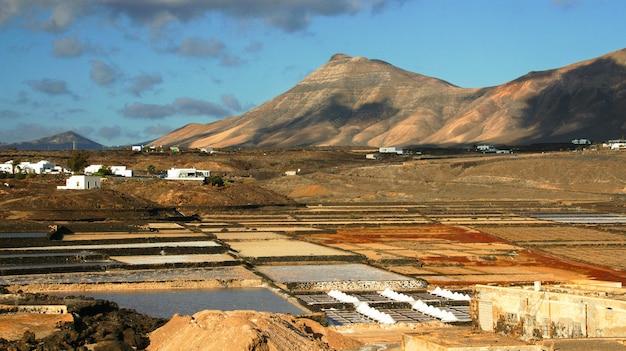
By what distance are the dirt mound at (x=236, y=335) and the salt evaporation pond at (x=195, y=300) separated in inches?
166

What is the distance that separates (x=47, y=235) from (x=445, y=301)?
19765 mm

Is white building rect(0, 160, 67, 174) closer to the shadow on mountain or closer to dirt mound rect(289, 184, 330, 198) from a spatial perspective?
dirt mound rect(289, 184, 330, 198)

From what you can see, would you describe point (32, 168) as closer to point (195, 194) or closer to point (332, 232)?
point (195, 194)

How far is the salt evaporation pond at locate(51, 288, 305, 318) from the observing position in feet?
73.4

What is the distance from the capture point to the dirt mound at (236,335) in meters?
15.5

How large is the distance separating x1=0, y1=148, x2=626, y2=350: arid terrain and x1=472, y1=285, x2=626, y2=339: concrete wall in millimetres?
2173

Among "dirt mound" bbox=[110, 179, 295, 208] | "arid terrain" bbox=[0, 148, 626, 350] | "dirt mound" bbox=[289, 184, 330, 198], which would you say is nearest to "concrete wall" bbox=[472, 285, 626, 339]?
"arid terrain" bbox=[0, 148, 626, 350]

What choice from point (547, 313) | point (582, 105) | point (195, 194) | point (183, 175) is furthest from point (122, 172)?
point (582, 105)

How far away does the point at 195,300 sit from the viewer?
23906 millimetres

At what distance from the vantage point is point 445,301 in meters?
24.1

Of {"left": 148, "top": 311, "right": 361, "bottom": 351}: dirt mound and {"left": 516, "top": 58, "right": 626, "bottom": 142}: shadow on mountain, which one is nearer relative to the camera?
{"left": 148, "top": 311, "right": 361, "bottom": 351}: dirt mound

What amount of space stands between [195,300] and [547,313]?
10159mm

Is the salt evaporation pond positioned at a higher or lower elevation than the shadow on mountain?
lower

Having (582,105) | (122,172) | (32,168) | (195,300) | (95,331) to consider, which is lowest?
(195,300)
